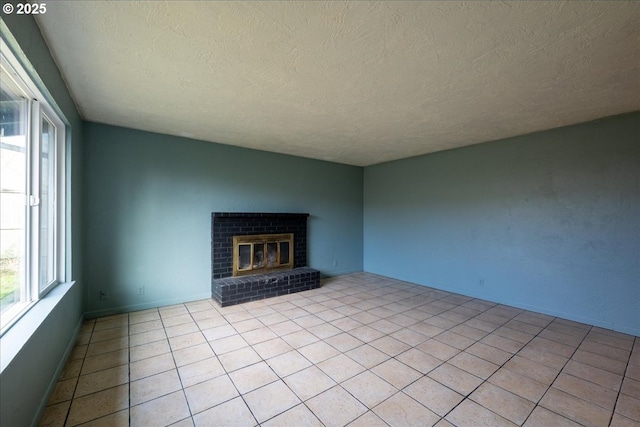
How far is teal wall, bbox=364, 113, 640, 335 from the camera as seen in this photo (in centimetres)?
294

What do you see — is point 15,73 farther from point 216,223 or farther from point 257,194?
point 257,194

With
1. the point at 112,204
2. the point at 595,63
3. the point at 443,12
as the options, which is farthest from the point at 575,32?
the point at 112,204

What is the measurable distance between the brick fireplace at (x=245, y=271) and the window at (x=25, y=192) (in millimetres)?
1762

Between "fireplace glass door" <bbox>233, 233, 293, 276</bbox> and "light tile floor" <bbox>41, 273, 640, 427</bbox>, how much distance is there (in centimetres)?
87

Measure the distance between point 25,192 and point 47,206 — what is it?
69cm

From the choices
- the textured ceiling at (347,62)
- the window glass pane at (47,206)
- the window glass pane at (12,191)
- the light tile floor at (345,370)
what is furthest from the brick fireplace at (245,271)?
the window glass pane at (12,191)

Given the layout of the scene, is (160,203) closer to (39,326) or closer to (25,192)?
(25,192)

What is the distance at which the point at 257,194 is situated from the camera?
444 centimetres

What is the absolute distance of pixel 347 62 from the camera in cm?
189

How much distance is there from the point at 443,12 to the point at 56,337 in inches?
133

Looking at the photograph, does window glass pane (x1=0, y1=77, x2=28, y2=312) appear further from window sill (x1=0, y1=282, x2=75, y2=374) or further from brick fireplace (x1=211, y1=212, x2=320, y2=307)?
brick fireplace (x1=211, y1=212, x2=320, y2=307)

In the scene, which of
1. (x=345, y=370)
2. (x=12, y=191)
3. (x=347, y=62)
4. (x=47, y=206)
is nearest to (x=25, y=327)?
(x=12, y=191)

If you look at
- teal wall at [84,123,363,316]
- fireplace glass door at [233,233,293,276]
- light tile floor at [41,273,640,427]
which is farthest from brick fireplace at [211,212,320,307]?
light tile floor at [41,273,640,427]

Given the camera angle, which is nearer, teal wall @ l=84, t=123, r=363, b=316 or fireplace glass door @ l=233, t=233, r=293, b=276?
teal wall @ l=84, t=123, r=363, b=316
